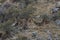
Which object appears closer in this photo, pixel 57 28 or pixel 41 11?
pixel 57 28

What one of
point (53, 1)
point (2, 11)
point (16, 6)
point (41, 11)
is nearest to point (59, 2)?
point (53, 1)

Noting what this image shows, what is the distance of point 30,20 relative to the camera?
4.34 meters

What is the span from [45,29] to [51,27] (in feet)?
0.42

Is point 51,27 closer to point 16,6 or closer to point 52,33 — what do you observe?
point 52,33

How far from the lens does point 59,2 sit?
4938 mm

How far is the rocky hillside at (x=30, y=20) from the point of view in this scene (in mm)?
3920

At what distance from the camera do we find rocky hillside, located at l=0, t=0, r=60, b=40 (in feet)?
12.9

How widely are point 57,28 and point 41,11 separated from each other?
683 millimetres

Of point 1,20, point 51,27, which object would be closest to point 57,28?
point 51,27

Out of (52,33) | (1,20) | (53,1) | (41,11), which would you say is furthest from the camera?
(53,1)

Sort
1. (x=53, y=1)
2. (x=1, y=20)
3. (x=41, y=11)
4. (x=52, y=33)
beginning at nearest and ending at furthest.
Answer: (x=52, y=33), (x=1, y=20), (x=41, y=11), (x=53, y=1)

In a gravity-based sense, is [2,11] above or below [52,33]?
above

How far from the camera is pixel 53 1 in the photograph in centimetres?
505

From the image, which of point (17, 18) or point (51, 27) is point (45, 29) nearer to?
point (51, 27)
